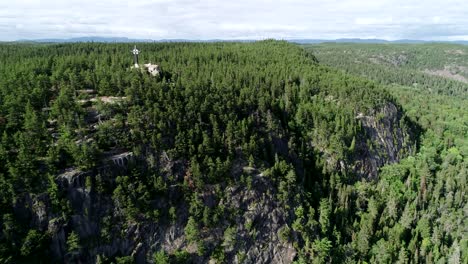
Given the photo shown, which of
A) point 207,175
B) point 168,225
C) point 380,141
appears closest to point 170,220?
point 168,225

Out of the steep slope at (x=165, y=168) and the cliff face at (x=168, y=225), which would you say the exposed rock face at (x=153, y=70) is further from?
the cliff face at (x=168, y=225)

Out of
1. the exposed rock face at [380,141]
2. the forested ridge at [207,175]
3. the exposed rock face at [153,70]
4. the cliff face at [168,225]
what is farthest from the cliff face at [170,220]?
the exposed rock face at [153,70]

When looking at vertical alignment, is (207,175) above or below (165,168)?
below

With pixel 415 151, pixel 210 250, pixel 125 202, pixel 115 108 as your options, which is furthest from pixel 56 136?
pixel 415 151

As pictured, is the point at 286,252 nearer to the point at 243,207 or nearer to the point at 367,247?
the point at 243,207

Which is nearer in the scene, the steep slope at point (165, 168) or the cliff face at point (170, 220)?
the cliff face at point (170, 220)

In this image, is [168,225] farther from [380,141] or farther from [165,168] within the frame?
[380,141]

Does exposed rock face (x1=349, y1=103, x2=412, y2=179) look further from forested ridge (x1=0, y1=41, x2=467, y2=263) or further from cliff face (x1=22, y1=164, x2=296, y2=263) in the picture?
cliff face (x1=22, y1=164, x2=296, y2=263)
